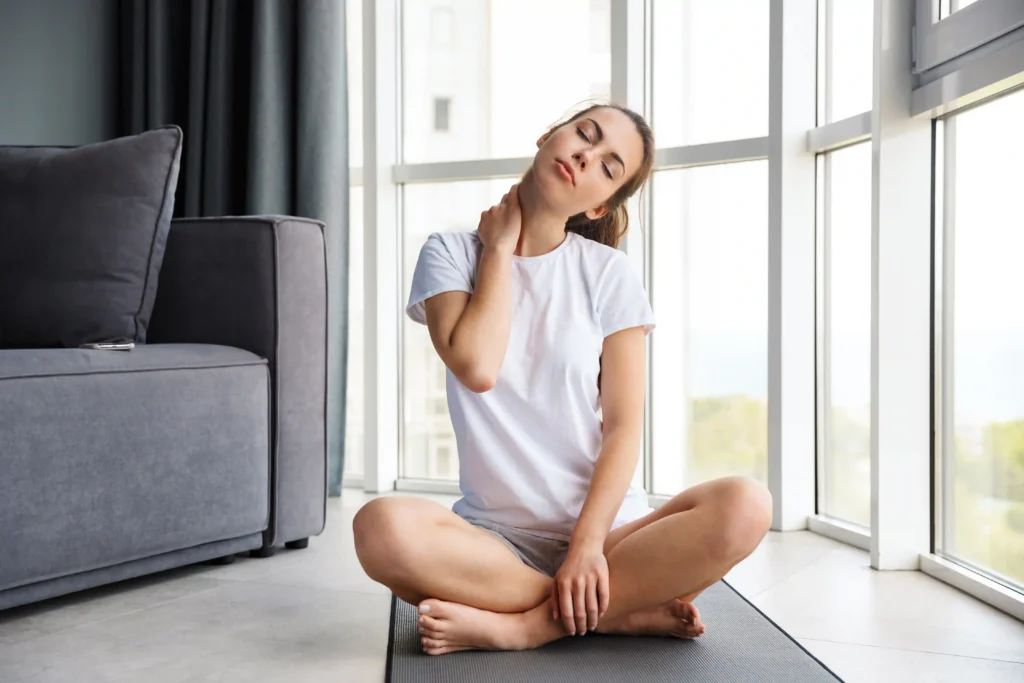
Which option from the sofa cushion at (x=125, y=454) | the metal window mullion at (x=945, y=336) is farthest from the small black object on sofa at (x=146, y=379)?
the metal window mullion at (x=945, y=336)

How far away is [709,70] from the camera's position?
8.13 ft

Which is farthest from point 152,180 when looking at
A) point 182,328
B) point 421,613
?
point 421,613

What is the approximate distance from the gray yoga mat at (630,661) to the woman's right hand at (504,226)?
1.88 ft

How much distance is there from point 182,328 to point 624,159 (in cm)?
110

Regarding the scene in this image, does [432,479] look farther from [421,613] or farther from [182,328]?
[421,613]

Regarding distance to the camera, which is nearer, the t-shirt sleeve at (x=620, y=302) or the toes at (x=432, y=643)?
the toes at (x=432, y=643)

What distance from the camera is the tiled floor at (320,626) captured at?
4.24 feet

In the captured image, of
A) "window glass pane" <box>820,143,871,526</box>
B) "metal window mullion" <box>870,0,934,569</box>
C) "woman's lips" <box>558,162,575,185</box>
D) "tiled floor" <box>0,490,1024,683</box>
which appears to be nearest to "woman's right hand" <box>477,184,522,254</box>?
"woman's lips" <box>558,162,575,185</box>

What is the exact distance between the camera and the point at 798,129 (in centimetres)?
224

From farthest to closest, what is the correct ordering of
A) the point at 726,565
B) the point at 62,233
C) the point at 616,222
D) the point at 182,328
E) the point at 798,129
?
the point at 798,129, the point at 182,328, the point at 62,233, the point at 616,222, the point at 726,565

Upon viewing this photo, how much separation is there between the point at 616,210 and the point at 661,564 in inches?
23.1

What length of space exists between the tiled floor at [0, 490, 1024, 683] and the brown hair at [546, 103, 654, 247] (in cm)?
68

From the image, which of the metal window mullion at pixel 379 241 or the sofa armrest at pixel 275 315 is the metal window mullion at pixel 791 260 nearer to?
the sofa armrest at pixel 275 315

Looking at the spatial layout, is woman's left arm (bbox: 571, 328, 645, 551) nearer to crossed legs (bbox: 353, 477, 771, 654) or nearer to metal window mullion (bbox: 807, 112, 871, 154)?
crossed legs (bbox: 353, 477, 771, 654)
